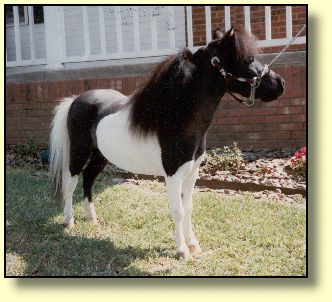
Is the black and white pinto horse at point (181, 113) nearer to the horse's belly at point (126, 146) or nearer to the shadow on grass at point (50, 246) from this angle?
the horse's belly at point (126, 146)

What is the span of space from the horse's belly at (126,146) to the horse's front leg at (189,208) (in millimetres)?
170

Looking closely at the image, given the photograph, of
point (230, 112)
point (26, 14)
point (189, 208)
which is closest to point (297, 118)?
point (230, 112)

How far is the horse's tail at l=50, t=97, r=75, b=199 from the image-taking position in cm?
273

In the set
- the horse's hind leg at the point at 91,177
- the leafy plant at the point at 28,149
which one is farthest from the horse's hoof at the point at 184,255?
the leafy plant at the point at 28,149

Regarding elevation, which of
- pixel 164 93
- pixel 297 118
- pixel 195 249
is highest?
pixel 164 93

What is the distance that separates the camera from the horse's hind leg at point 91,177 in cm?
275

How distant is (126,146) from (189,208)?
0.48 meters

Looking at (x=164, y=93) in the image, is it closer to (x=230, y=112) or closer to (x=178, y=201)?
(x=178, y=201)

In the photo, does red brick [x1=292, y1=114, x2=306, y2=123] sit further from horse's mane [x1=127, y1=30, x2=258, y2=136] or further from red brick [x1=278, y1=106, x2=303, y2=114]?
horse's mane [x1=127, y1=30, x2=258, y2=136]

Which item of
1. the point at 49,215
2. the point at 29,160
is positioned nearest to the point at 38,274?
the point at 49,215

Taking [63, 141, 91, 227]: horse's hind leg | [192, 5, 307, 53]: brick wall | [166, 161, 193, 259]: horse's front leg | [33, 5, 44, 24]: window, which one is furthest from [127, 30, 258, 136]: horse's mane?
[192, 5, 307, 53]: brick wall

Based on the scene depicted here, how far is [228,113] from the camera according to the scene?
3.60 m

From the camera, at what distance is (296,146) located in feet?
10.4

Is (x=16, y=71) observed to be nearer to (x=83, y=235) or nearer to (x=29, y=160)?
(x=29, y=160)
